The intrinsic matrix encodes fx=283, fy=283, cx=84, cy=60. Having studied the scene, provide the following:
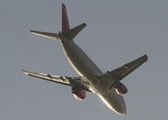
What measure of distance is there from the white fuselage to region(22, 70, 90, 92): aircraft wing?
1259 mm

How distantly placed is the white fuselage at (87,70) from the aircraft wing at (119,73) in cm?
68

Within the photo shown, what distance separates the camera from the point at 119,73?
31.3 m

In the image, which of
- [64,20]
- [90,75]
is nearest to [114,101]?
[90,75]

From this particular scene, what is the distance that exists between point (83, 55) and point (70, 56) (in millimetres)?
1705

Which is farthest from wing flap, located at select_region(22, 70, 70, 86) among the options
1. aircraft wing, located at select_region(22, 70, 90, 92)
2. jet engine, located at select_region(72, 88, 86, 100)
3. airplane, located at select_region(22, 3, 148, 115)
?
jet engine, located at select_region(72, 88, 86, 100)

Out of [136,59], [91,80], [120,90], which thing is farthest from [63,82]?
[136,59]

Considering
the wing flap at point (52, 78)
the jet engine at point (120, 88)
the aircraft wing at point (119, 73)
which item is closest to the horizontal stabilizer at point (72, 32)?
the aircraft wing at point (119, 73)

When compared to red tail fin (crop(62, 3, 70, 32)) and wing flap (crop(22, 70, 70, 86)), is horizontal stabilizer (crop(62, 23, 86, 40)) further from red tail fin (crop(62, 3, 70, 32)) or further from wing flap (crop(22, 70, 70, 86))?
wing flap (crop(22, 70, 70, 86))

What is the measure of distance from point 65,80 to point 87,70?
5182 mm

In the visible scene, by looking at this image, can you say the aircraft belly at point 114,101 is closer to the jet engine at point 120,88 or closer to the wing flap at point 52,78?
the jet engine at point 120,88

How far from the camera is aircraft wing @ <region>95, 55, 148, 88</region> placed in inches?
1179

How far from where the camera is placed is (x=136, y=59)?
97.6 feet

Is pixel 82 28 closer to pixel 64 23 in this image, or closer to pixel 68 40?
pixel 68 40

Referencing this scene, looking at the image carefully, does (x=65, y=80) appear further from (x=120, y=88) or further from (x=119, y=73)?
(x=119, y=73)
